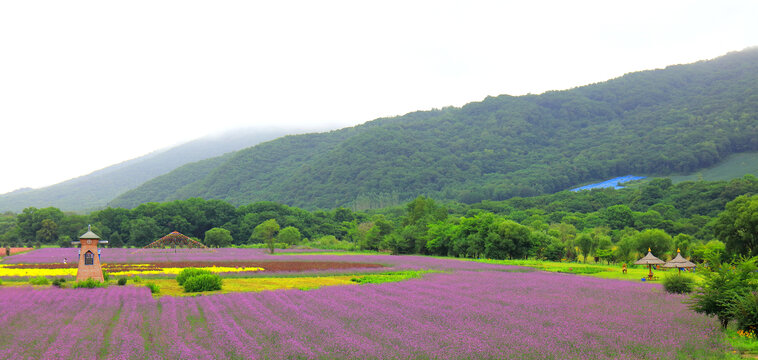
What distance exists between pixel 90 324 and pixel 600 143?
678 feet

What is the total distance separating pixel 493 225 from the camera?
54.8 m

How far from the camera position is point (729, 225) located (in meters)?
37.3

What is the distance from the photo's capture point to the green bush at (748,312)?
1243 centimetres

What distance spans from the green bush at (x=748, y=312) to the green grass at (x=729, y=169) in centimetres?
15598

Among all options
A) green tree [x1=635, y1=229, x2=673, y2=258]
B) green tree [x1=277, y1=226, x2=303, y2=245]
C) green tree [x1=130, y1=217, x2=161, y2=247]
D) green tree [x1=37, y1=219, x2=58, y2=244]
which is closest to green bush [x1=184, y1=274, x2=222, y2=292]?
green tree [x1=635, y1=229, x2=673, y2=258]

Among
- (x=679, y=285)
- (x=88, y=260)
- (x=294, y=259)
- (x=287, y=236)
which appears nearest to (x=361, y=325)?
(x=679, y=285)

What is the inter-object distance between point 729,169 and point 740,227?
145 m

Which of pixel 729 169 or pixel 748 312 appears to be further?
pixel 729 169

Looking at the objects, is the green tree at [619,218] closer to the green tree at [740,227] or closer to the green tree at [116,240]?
the green tree at [740,227]

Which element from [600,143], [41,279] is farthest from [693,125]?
[41,279]

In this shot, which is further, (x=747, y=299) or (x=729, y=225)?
(x=729, y=225)

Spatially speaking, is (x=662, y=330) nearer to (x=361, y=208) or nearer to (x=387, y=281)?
(x=387, y=281)

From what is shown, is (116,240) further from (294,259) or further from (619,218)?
(619,218)

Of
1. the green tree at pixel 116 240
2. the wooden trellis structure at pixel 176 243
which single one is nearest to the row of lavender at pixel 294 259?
the wooden trellis structure at pixel 176 243
